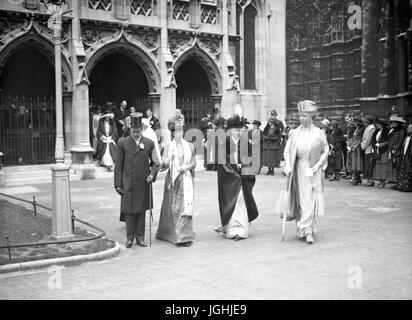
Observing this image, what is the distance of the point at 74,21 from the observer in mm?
17578

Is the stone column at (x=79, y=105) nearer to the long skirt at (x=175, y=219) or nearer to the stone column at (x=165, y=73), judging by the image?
the stone column at (x=165, y=73)

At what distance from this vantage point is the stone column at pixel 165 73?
19.7m

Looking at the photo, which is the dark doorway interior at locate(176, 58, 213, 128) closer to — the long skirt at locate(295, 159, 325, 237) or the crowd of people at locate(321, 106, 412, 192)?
the crowd of people at locate(321, 106, 412, 192)

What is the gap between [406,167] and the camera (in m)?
13.5

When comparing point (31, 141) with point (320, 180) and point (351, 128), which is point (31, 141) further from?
point (320, 180)

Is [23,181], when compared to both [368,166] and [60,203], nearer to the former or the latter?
[60,203]

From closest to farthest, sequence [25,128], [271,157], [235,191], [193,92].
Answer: [235,191] < [25,128] < [271,157] < [193,92]

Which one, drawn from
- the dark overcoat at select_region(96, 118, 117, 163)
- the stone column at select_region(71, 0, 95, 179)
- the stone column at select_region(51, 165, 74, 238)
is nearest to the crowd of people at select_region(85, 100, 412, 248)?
the stone column at select_region(51, 165, 74, 238)

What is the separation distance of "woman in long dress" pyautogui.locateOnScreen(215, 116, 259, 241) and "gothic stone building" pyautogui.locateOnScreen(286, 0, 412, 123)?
67.3 ft

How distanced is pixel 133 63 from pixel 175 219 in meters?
14.8

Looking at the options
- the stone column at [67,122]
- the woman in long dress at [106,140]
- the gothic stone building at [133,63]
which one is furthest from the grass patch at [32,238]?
the woman in long dress at [106,140]

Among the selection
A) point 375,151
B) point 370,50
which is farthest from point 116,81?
point 370,50

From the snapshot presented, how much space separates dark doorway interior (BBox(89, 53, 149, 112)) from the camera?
72.6 feet

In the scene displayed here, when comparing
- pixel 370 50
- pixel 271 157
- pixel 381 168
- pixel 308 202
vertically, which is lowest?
pixel 308 202
